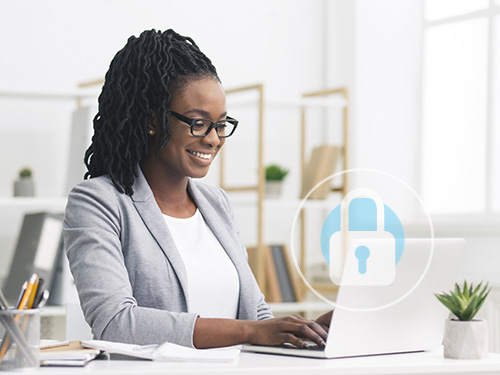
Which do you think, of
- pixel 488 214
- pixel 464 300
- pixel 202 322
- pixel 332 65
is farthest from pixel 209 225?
pixel 332 65

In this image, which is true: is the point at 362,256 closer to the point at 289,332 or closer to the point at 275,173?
the point at 289,332

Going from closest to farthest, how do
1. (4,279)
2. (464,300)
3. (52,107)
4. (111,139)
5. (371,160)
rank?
1. (464,300)
2. (111,139)
3. (4,279)
4. (52,107)
5. (371,160)

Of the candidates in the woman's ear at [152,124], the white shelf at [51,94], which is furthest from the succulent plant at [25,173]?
the woman's ear at [152,124]

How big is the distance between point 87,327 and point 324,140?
7.67ft

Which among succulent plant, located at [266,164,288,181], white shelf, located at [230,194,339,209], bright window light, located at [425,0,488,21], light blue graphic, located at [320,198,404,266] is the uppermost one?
bright window light, located at [425,0,488,21]

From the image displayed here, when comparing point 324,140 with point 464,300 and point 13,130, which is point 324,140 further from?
point 464,300

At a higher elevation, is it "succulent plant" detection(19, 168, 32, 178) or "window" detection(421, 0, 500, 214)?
"window" detection(421, 0, 500, 214)

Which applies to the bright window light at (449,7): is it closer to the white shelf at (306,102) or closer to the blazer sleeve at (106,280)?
the white shelf at (306,102)

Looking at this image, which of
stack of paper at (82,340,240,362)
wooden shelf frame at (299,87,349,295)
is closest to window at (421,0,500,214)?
wooden shelf frame at (299,87,349,295)

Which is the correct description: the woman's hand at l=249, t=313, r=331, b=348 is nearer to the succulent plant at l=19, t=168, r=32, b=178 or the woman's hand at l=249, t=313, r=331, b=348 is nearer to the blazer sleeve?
the blazer sleeve

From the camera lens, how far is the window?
11.2 ft

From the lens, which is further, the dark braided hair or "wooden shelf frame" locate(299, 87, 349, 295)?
"wooden shelf frame" locate(299, 87, 349, 295)

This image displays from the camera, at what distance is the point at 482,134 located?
347 centimetres

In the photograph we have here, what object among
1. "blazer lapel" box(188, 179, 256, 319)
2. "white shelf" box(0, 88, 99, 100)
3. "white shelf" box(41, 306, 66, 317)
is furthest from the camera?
"white shelf" box(0, 88, 99, 100)
